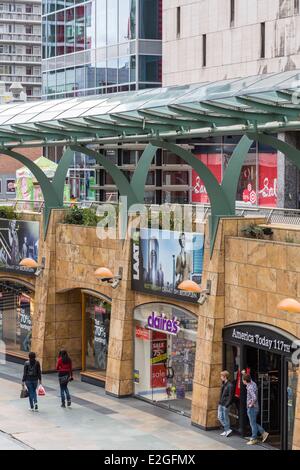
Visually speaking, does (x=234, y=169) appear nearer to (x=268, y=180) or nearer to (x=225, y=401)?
(x=225, y=401)

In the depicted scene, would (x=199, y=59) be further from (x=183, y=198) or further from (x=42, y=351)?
(x=42, y=351)

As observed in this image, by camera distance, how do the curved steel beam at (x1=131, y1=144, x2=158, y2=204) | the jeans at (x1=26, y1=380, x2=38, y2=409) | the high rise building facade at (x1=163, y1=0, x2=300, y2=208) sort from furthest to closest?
the high rise building facade at (x1=163, y1=0, x2=300, y2=208) → the curved steel beam at (x1=131, y1=144, x2=158, y2=204) → the jeans at (x1=26, y1=380, x2=38, y2=409)

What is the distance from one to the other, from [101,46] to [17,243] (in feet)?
57.7

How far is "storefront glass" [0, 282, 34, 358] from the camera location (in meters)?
30.4

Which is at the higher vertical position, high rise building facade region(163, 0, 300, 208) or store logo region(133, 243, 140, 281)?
high rise building facade region(163, 0, 300, 208)

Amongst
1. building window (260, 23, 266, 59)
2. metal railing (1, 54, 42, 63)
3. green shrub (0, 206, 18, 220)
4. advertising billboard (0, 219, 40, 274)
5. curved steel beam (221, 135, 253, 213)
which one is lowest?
advertising billboard (0, 219, 40, 274)

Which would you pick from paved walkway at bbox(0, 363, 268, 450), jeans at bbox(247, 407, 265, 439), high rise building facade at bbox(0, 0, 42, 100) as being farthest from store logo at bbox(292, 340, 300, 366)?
high rise building facade at bbox(0, 0, 42, 100)

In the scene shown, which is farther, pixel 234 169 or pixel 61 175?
pixel 61 175

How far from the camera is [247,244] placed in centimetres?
2116

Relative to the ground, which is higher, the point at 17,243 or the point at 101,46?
the point at 101,46

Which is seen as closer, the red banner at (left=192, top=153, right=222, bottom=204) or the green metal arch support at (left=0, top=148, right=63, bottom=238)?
the green metal arch support at (left=0, top=148, right=63, bottom=238)

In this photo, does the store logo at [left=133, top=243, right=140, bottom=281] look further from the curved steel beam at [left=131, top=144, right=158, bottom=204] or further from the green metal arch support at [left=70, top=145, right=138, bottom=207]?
the curved steel beam at [left=131, top=144, right=158, bottom=204]

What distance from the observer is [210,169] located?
38.1m

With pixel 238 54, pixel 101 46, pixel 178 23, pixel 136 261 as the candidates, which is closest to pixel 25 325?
pixel 136 261
